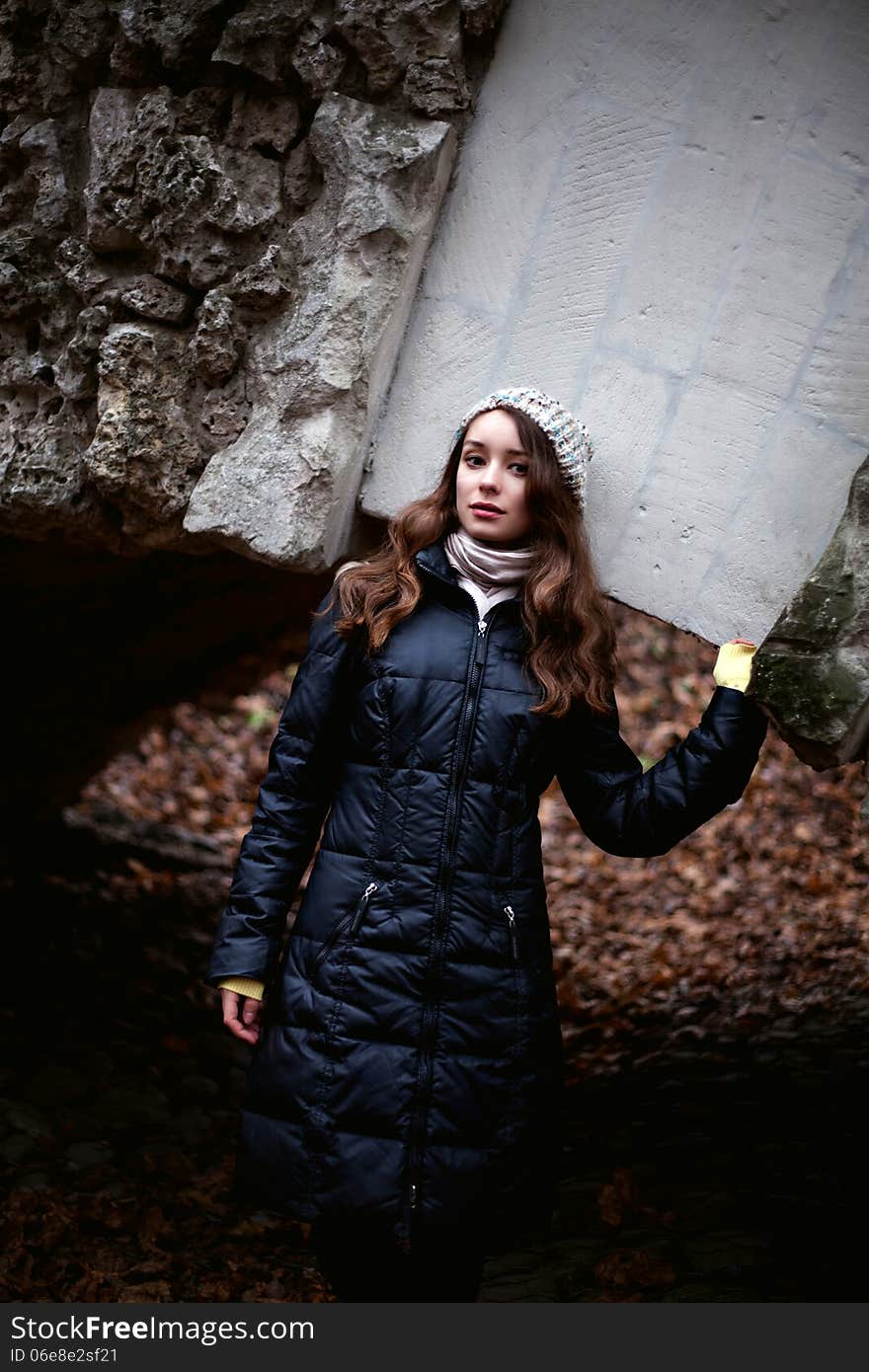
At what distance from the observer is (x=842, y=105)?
7.81 feet

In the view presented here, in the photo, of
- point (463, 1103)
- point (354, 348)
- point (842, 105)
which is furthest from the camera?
point (354, 348)

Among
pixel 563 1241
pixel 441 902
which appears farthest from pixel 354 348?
pixel 563 1241

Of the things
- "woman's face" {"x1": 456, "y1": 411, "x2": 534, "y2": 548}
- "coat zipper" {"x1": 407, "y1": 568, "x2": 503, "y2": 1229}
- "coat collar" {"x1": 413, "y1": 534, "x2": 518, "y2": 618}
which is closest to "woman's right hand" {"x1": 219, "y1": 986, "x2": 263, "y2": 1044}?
"coat zipper" {"x1": 407, "y1": 568, "x2": 503, "y2": 1229}

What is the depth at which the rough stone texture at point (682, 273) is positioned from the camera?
2414 millimetres

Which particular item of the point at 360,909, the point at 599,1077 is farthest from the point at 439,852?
the point at 599,1077

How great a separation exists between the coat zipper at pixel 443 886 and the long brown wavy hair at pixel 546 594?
10 cm

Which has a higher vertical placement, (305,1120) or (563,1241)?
(305,1120)

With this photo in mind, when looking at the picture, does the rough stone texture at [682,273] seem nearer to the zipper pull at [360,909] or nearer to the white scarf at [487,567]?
the white scarf at [487,567]

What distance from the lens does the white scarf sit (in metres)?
2.36

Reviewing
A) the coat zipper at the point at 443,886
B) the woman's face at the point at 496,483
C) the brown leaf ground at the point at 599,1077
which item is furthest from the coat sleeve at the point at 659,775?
the brown leaf ground at the point at 599,1077

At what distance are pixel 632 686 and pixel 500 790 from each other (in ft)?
22.1

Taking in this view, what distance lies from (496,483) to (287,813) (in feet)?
2.49

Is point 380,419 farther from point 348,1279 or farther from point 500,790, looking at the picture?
point 348,1279

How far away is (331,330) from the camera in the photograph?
2.64 m
